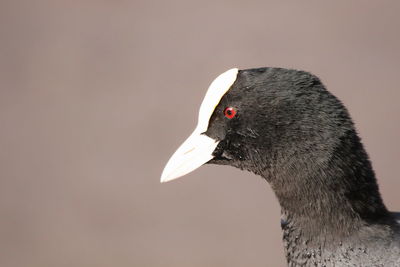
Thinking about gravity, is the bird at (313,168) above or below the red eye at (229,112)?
below

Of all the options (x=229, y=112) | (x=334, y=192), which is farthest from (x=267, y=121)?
(x=334, y=192)

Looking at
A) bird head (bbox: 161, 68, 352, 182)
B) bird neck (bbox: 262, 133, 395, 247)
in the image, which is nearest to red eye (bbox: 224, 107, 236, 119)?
bird head (bbox: 161, 68, 352, 182)

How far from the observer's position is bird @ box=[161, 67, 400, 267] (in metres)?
1.83

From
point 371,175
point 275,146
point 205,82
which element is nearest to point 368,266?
point 371,175

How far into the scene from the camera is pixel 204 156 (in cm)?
205

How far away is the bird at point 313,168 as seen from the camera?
183 centimetres

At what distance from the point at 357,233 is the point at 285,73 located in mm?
439

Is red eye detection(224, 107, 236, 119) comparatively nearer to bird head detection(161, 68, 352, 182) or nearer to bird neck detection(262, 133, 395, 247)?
bird head detection(161, 68, 352, 182)

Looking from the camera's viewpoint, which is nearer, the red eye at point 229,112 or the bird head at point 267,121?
the bird head at point 267,121

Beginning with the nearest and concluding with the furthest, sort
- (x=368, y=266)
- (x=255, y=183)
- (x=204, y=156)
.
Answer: (x=368, y=266)
(x=204, y=156)
(x=255, y=183)

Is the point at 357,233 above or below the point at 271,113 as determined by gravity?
below

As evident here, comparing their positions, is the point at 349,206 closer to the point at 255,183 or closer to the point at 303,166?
the point at 303,166

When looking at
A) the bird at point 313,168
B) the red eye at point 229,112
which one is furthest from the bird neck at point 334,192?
the red eye at point 229,112

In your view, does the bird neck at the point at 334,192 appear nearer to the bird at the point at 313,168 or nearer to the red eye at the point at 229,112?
the bird at the point at 313,168
